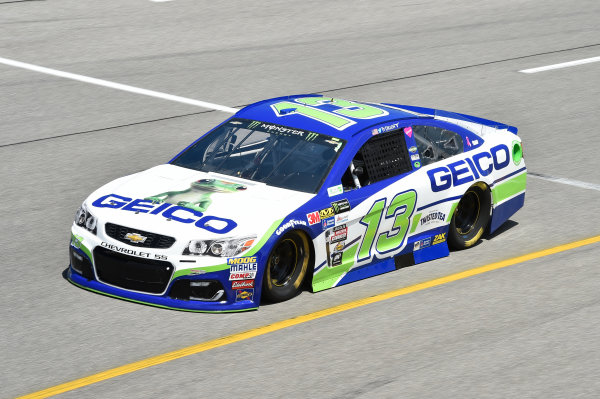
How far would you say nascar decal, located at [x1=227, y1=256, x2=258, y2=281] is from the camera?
7.93m

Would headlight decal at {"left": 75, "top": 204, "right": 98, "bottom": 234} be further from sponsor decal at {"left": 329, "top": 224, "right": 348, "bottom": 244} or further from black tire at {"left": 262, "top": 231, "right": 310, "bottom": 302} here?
sponsor decal at {"left": 329, "top": 224, "right": 348, "bottom": 244}

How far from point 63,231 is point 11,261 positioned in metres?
0.90

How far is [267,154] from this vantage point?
9.11 metres

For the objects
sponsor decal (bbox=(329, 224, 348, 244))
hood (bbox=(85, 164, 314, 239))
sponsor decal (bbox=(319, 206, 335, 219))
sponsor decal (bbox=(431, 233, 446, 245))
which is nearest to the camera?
hood (bbox=(85, 164, 314, 239))

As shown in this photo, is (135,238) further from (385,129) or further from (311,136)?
(385,129)

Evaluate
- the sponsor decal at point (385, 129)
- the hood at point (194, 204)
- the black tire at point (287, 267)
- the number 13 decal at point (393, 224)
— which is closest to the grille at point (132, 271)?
the hood at point (194, 204)

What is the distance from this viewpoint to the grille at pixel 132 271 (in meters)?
7.95

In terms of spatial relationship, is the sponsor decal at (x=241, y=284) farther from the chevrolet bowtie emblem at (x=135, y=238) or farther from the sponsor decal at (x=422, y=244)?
the sponsor decal at (x=422, y=244)

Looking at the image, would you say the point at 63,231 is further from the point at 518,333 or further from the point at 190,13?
the point at 190,13

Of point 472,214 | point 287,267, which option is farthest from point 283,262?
point 472,214

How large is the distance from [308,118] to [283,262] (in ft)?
5.17

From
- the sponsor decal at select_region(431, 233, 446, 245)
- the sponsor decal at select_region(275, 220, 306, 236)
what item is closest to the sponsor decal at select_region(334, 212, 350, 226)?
the sponsor decal at select_region(275, 220, 306, 236)

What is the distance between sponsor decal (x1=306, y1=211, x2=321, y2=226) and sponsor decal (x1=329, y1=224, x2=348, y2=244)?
21 cm

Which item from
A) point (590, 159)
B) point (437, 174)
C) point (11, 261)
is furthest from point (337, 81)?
point (11, 261)
